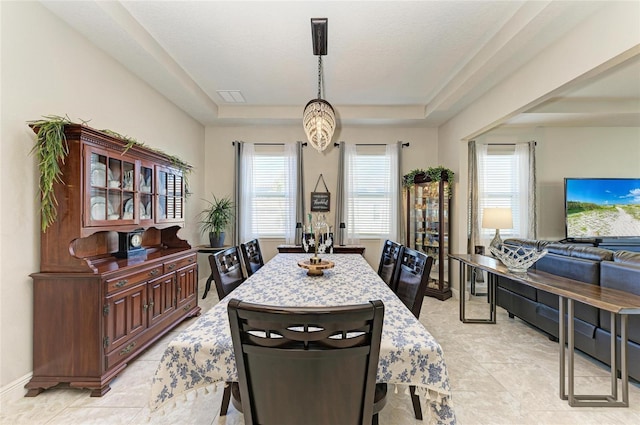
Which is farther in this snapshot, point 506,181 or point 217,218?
point 506,181

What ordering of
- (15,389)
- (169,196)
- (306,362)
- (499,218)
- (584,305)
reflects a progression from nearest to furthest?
(306,362)
(15,389)
(584,305)
(169,196)
(499,218)

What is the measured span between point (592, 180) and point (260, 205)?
18.2 feet

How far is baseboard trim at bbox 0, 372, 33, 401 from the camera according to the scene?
1.88 meters

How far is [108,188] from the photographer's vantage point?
7.63ft

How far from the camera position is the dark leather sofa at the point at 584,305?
6.89ft

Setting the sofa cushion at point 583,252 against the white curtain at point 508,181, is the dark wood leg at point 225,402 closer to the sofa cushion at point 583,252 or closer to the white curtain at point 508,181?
the sofa cushion at point 583,252

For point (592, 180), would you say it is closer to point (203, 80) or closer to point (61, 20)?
point (203, 80)

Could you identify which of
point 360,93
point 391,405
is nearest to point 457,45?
point 360,93

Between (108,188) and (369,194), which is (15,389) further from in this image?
(369,194)

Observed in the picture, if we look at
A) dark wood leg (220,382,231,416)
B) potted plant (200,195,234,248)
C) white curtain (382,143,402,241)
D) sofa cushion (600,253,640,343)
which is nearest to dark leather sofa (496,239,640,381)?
sofa cushion (600,253,640,343)

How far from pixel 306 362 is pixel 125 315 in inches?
81.6

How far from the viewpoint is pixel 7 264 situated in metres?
1.91

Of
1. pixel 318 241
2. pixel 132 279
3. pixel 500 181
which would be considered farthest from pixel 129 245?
pixel 500 181

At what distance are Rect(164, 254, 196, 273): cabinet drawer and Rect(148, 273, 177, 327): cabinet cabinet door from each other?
0.21ft
